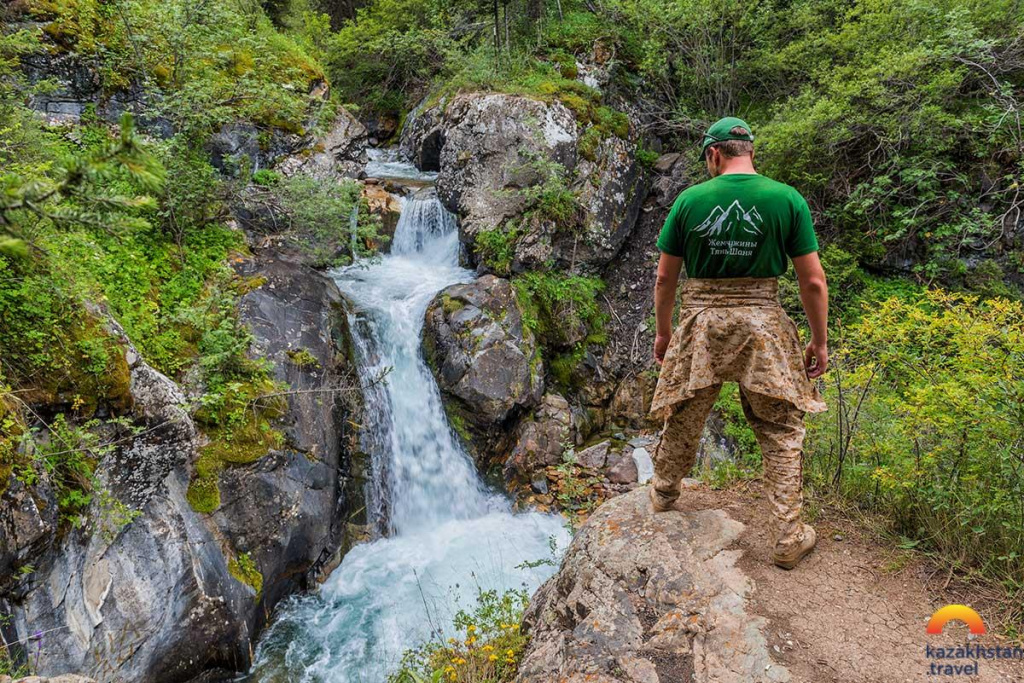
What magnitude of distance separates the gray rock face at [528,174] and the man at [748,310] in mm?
6592

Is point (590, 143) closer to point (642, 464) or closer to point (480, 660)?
point (642, 464)

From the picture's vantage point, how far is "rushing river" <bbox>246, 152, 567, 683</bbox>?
5.06 metres

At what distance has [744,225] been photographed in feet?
8.19

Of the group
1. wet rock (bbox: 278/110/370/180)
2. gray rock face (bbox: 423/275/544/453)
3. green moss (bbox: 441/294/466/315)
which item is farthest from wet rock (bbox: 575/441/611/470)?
wet rock (bbox: 278/110/370/180)

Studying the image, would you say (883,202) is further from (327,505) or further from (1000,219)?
(327,505)

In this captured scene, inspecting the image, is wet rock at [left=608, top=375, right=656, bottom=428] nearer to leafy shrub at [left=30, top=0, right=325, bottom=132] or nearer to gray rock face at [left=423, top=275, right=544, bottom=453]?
gray rock face at [left=423, top=275, right=544, bottom=453]

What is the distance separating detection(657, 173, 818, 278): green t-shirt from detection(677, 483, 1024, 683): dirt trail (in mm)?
1748

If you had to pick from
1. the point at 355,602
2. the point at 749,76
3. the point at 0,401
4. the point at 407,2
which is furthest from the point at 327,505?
the point at 407,2

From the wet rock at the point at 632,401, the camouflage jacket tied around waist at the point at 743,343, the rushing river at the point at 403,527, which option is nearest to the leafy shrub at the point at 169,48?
the rushing river at the point at 403,527

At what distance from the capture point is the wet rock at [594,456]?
315 inches

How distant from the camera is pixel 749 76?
10031mm

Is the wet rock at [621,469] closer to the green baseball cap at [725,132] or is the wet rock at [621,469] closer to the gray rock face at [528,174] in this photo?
the gray rock face at [528,174]

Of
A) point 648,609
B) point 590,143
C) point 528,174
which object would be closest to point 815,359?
point 648,609

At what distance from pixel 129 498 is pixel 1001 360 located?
21.5 ft
